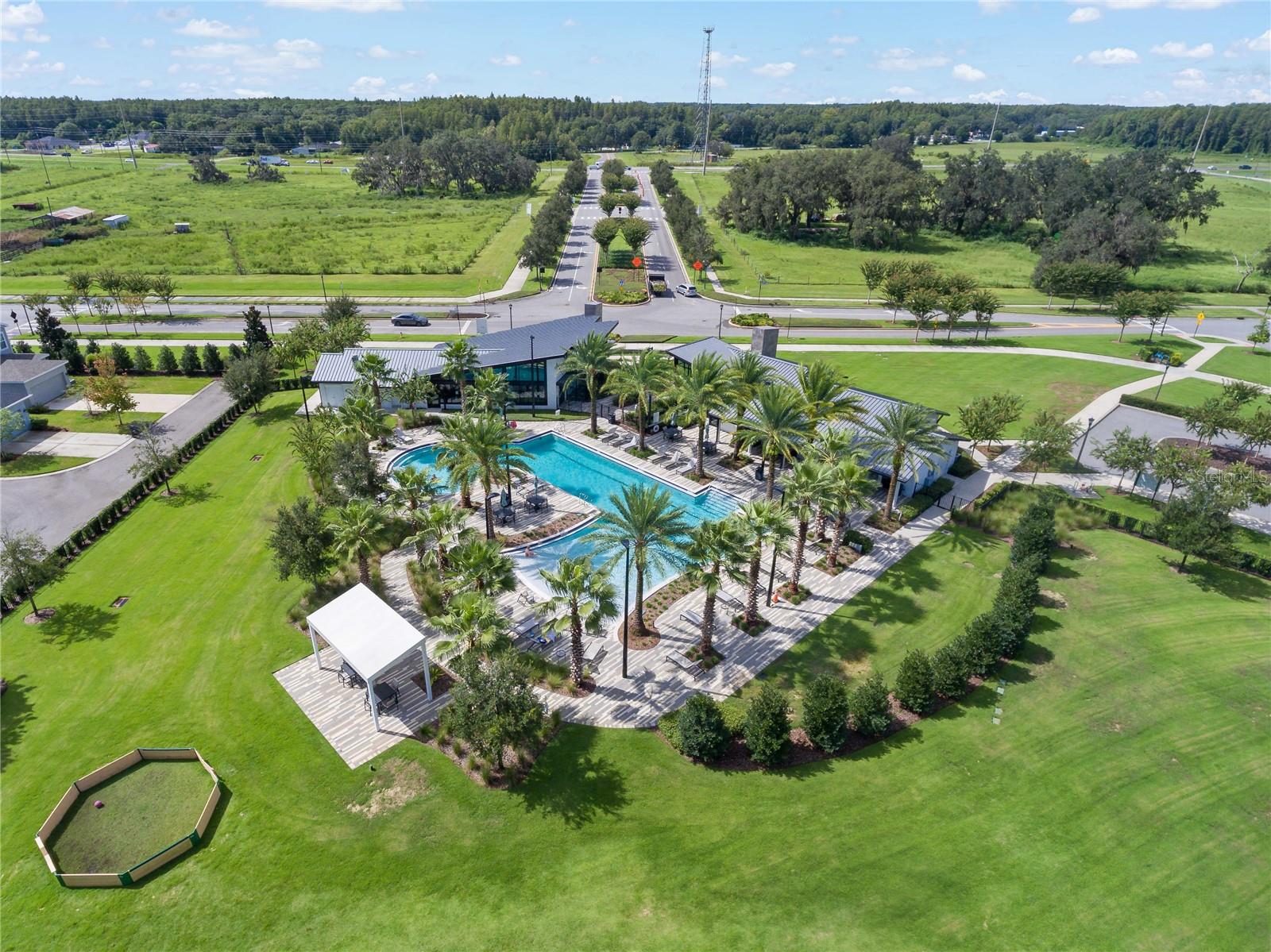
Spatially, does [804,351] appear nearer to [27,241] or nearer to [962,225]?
[962,225]

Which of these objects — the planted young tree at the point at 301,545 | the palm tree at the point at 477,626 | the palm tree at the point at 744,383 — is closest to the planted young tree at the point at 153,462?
the planted young tree at the point at 301,545

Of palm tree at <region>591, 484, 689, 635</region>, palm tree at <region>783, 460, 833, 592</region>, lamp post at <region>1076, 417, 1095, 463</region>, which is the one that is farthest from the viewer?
lamp post at <region>1076, 417, 1095, 463</region>

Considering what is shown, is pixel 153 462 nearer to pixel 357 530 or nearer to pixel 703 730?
pixel 357 530

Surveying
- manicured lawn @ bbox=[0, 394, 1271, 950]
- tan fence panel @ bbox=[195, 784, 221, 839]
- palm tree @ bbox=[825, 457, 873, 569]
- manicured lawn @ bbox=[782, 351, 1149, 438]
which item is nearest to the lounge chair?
manicured lawn @ bbox=[0, 394, 1271, 950]

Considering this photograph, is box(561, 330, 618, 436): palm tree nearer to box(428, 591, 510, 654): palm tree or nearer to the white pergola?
the white pergola

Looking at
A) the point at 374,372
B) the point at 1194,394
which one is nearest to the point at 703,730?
the point at 374,372
